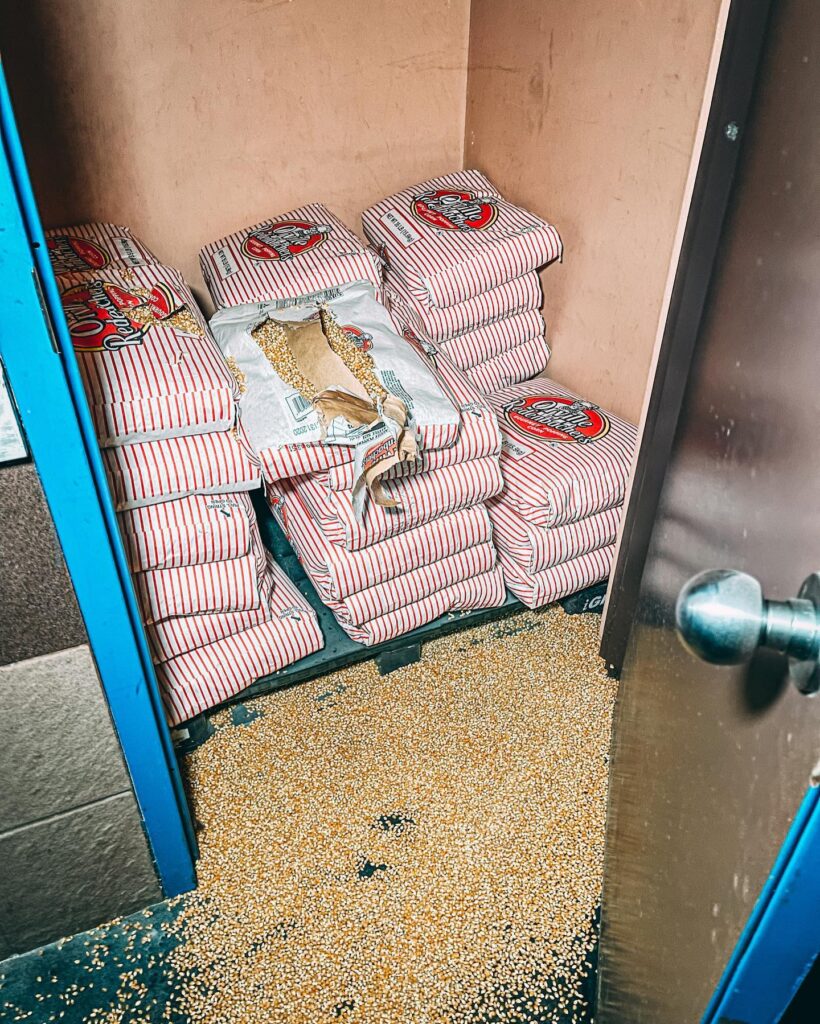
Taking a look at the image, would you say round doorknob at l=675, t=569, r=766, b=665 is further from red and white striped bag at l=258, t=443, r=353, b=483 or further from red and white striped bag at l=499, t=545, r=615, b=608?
red and white striped bag at l=499, t=545, r=615, b=608

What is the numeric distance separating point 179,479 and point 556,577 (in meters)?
0.99

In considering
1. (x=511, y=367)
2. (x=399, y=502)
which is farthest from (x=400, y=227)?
(x=399, y=502)

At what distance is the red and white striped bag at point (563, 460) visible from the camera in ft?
6.49

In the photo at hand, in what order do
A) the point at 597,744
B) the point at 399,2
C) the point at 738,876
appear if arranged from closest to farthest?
the point at 738,876, the point at 597,744, the point at 399,2

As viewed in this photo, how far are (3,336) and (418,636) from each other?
4.26ft

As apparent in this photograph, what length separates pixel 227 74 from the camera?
2.13 m

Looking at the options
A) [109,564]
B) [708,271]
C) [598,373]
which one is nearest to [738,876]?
[109,564]

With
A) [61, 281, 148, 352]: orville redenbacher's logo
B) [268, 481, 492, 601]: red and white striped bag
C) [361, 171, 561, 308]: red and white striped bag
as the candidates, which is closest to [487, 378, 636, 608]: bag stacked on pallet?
[268, 481, 492, 601]: red and white striped bag

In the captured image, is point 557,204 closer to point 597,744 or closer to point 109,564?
point 597,744

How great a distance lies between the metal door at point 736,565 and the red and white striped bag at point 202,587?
3.05 ft

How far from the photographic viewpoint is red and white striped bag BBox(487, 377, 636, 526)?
198 cm

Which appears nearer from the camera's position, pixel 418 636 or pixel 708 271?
pixel 708 271

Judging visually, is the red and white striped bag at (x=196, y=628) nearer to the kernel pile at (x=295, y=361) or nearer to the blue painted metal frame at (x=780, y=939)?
the kernel pile at (x=295, y=361)

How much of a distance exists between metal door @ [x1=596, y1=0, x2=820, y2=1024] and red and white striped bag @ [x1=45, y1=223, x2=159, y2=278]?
56.1 inches
